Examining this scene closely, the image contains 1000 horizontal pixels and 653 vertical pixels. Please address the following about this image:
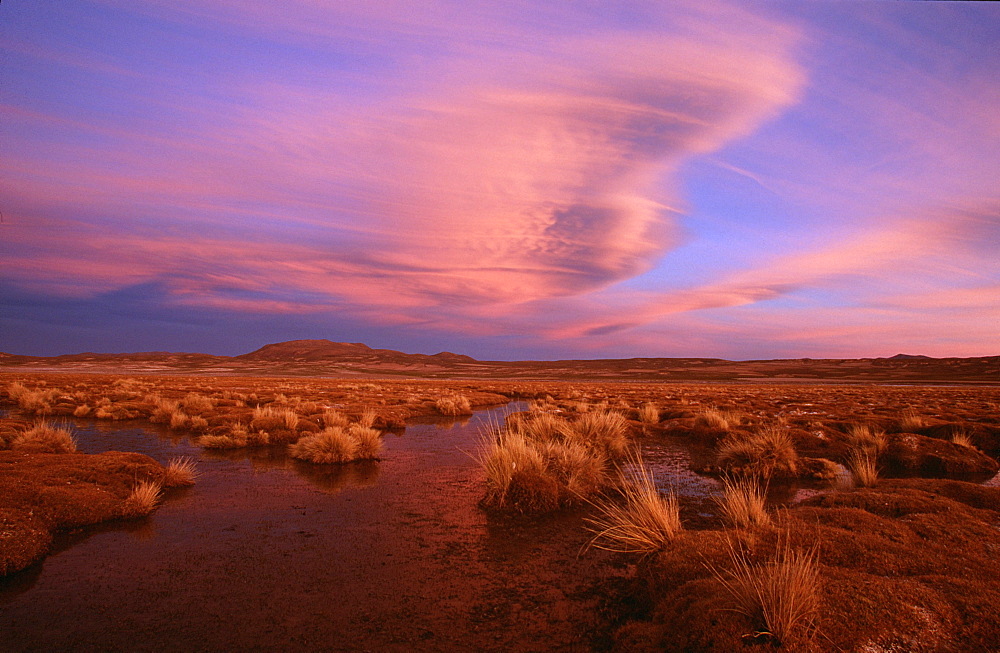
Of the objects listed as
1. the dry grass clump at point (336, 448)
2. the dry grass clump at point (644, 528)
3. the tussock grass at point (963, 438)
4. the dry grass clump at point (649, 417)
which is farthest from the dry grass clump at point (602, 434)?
the tussock grass at point (963, 438)

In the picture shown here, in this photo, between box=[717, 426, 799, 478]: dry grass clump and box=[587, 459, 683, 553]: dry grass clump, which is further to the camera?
box=[717, 426, 799, 478]: dry grass clump

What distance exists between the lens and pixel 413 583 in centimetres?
596

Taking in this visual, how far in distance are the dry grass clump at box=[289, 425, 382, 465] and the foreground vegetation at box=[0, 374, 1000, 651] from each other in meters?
0.04

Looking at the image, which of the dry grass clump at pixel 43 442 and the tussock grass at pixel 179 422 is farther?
the tussock grass at pixel 179 422

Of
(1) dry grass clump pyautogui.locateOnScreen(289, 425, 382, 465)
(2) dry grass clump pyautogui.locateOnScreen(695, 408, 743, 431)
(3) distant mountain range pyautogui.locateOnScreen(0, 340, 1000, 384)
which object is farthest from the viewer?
(3) distant mountain range pyautogui.locateOnScreen(0, 340, 1000, 384)

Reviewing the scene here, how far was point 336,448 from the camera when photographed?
12648 millimetres

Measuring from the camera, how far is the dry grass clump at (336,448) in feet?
41.2

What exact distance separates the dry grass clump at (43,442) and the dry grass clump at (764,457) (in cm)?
1625

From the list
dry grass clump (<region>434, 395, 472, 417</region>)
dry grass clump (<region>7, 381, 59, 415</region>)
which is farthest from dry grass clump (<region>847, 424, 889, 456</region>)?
dry grass clump (<region>7, 381, 59, 415</region>)

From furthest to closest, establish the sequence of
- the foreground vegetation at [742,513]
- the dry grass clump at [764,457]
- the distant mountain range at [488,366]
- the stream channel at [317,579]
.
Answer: the distant mountain range at [488,366] → the dry grass clump at [764,457] → the stream channel at [317,579] → the foreground vegetation at [742,513]

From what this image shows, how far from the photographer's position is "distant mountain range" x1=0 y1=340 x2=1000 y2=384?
10219cm

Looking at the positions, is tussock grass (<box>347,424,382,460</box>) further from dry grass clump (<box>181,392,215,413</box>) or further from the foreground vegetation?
dry grass clump (<box>181,392,215,413</box>)

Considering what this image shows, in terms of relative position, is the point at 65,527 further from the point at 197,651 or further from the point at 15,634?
the point at 197,651

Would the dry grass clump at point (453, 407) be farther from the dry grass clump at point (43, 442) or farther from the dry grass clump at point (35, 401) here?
the dry grass clump at point (35, 401)
